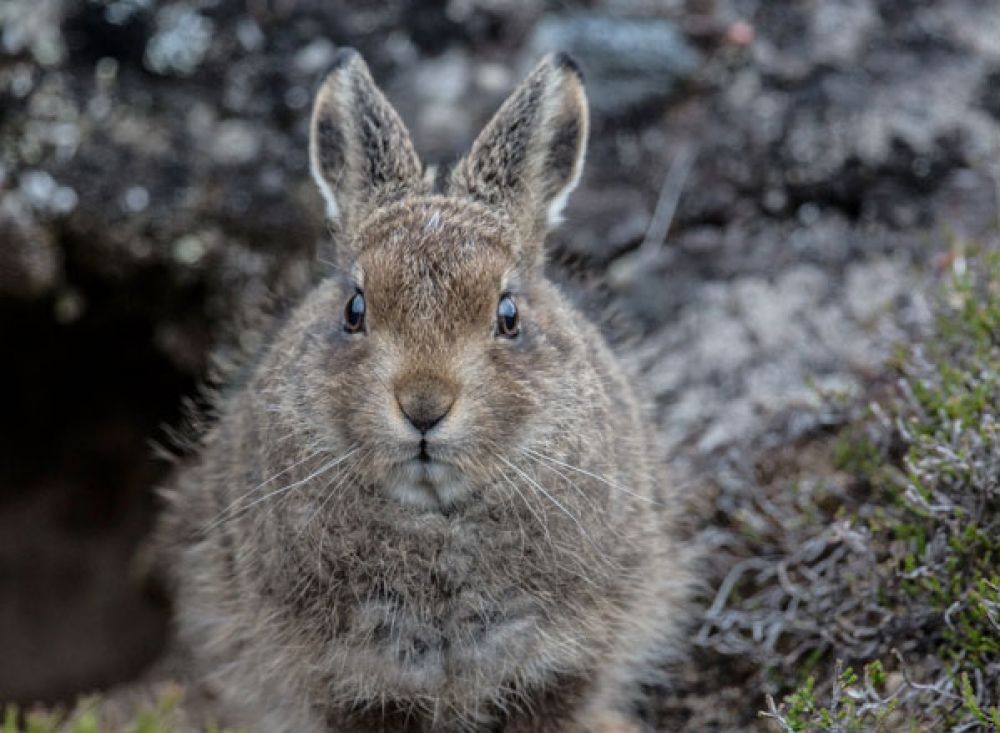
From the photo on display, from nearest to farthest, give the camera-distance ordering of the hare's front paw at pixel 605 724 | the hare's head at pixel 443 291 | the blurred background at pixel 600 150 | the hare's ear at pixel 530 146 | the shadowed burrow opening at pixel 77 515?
the hare's head at pixel 443 291 → the hare's ear at pixel 530 146 → the hare's front paw at pixel 605 724 → the blurred background at pixel 600 150 → the shadowed burrow opening at pixel 77 515

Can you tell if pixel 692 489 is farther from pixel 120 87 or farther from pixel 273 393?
pixel 120 87

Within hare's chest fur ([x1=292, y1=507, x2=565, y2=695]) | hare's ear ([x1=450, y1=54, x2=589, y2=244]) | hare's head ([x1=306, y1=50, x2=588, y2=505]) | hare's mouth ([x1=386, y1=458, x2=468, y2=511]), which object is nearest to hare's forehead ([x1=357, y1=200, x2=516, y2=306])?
hare's head ([x1=306, y1=50, x2=588, y2=505])

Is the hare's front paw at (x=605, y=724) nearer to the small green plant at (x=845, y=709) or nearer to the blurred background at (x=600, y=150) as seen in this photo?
the small green plant at (x=845, y=709)

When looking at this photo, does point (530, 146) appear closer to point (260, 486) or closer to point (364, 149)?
point (364, 149)

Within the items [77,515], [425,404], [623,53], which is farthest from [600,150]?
[77,515]

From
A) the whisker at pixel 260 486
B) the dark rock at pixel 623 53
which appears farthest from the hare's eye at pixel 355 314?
the dark rock at pixel 623 53

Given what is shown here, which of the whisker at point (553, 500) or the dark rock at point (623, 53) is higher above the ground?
the dark rock at point (623, 53)

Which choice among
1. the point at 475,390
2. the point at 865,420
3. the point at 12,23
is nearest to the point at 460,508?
the point at 475,390
